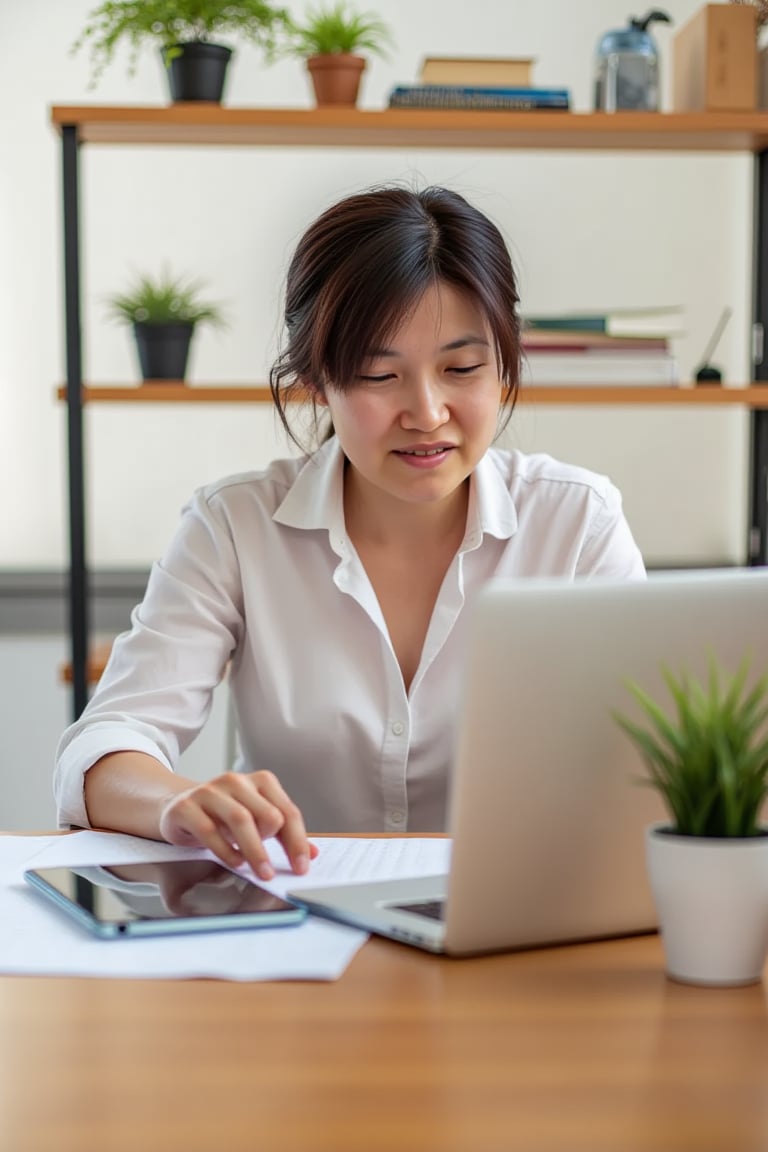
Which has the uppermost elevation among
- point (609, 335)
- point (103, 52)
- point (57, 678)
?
point (103, 52)

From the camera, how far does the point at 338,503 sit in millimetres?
1739

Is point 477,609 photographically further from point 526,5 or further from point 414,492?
point 526,5

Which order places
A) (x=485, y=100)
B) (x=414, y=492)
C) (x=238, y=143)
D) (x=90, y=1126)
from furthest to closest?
(x=238, y=143) → (x=485, y=100) → (x=414, y=492) → (x=90, y=1126)

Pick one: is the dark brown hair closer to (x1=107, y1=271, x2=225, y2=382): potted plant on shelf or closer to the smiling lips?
the smiling lips

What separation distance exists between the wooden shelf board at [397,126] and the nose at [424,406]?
3.73ft

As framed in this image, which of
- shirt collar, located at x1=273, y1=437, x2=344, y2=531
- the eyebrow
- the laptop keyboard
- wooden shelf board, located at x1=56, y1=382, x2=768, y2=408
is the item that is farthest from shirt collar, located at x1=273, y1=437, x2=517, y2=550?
wooden shelf board, located at x1=56, y1=382, x2=768, y2=408

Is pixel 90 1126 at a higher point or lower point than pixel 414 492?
lower

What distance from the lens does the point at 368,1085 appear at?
29.5 inches

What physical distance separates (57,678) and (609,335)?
135 centimetres

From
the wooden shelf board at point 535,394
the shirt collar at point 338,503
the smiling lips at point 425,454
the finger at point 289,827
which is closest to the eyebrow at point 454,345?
the smiling lips at point 425,454

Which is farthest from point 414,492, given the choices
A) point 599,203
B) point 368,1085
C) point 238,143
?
point 599,203

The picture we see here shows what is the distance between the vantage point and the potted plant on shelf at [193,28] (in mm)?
2531

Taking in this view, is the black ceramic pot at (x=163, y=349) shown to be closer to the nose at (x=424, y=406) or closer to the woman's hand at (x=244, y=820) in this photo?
the nose at (x=424, y=406)

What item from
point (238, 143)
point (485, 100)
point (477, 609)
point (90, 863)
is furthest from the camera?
point (238, 143)
